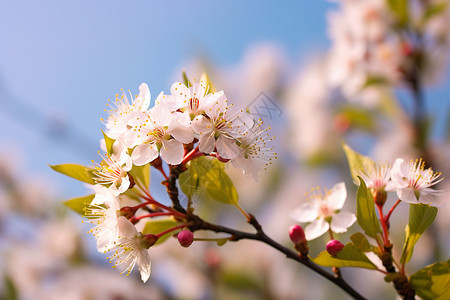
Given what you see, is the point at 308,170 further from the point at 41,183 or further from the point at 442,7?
the point at 41,183

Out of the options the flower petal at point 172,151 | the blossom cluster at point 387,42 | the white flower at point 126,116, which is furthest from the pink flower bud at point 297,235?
the blossom cluster at point 387,42

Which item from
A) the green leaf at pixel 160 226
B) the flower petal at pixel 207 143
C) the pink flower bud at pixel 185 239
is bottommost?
the green leaf at pixel 160 226

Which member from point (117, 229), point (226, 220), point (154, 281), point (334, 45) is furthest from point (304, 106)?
point (117, 229)

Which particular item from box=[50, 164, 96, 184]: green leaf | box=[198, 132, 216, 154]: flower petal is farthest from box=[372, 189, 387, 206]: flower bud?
box=[50, 164, 96, 184]: green leaf

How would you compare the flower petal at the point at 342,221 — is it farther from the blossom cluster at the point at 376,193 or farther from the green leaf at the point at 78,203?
the green leaf at the point at 78,203

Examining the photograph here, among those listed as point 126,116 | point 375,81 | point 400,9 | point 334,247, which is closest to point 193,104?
point 126,116

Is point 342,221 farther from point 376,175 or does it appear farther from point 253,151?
point 253,151
